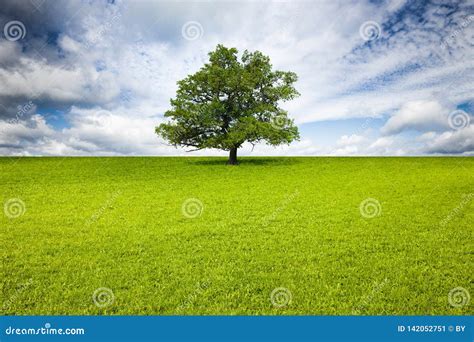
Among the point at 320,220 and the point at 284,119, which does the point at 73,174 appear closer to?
the point at 284,119

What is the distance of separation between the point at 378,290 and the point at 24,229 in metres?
14.8

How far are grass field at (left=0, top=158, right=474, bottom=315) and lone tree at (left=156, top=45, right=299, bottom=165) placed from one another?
1906 cm

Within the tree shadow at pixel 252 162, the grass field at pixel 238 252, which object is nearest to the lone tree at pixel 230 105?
the tree shadow at pixel 252 162

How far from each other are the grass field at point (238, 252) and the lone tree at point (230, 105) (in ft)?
62.5

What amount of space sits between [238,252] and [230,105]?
35.0 m

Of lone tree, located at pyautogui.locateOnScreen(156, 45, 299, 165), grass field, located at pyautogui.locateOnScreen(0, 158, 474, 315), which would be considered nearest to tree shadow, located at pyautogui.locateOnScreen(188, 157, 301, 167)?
lone tree, located at pyautogui.locateOnScreen(156, 45, 299, 165)

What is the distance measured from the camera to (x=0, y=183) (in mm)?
29719

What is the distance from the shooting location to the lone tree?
42000 millimetres

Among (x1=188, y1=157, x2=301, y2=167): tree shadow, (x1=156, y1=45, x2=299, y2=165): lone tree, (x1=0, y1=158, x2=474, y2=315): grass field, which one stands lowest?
(x1=0, y1=158, x2=474, y2=315): grass field

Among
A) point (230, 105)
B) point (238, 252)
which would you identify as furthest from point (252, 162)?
point (238, 252)

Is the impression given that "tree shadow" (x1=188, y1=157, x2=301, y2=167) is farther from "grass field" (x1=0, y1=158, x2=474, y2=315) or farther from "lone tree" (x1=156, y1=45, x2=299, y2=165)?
"grass field" (x1=0, y1=158, x2=474, y2=315)

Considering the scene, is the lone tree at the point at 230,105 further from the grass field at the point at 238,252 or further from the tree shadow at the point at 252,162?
the grass field at the point at 238,252

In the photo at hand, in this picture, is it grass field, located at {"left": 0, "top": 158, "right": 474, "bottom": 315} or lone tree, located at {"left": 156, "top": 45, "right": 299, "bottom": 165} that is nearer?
grass field, located at {"left": 0, "top": 158, "right": 474, "bottom": 315}

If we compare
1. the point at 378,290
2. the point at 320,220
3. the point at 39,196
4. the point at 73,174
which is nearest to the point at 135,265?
the point at 378,290
